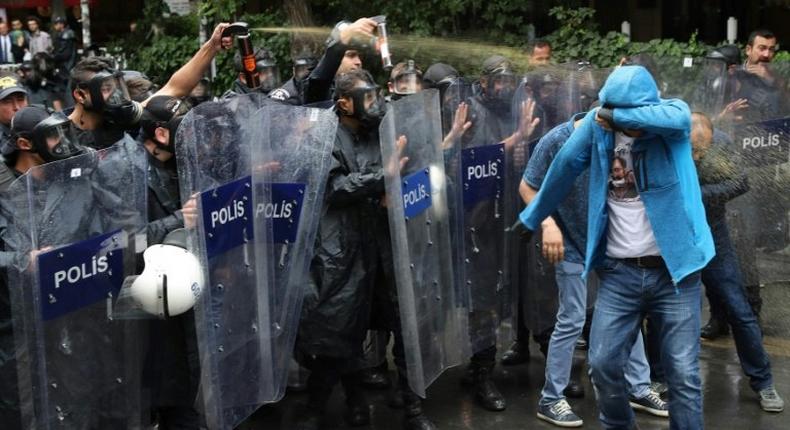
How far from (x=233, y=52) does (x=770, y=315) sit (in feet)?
29.0

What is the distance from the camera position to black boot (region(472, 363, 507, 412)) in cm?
644

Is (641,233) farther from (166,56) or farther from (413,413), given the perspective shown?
(166,56)

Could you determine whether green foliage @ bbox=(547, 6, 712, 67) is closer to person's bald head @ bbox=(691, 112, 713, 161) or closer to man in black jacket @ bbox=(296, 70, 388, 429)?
person's bald head @ bbox=(691, 112, 713, 161)

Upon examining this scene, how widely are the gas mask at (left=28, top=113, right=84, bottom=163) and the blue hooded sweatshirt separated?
226cm

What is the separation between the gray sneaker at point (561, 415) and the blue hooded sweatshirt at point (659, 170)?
1474mm

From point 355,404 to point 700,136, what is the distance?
91.3 inches

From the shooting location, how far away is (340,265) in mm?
5773

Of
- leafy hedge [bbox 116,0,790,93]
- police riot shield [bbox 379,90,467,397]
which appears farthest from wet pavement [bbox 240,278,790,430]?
leafy hedge [bbox 116,0,790,93]

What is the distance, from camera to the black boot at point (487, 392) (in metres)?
6.44

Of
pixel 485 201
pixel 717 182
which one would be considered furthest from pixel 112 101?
pixel 717 182

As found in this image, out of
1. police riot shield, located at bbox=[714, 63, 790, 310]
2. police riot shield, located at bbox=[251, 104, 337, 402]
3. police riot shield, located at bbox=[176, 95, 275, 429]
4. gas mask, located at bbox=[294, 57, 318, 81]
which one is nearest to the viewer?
police riot shield, located at bbox=[176, 95, 275, 429]

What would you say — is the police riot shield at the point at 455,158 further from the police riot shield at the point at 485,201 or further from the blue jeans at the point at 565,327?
the blue jeans at the point at 565,327

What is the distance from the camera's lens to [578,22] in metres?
13.3

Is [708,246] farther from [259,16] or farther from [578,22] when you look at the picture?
[259,16]
